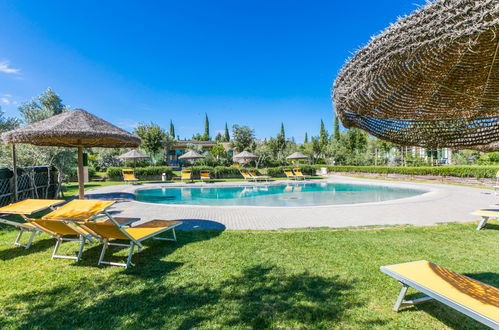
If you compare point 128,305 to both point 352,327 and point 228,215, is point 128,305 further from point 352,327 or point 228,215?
point 228,215

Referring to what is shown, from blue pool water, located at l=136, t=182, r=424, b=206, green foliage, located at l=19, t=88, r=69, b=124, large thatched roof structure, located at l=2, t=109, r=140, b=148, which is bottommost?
blue pool water, located at l=136, t=182, r=424, b=206

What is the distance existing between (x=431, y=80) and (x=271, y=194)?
1402 cm

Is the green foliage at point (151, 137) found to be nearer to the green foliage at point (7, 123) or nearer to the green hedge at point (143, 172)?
the green hedge at point (143, 172)

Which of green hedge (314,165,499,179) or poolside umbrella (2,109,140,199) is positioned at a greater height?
poolside umbrella (2,109,140,199)

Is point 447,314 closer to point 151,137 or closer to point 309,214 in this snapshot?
point 309,214

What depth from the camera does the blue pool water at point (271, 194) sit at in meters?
13.0

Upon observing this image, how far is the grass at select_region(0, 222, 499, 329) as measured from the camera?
256 cm

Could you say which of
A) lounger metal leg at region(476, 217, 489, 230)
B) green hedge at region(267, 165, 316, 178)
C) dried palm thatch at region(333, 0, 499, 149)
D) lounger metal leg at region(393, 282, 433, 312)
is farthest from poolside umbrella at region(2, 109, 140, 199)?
green hedge at region(267, 165, 316, 178)

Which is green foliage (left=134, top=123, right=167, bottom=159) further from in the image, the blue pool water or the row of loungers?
the row of loungers

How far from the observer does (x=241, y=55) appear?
25.5 metres

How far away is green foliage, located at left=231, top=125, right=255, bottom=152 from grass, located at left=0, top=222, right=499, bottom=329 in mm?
31094

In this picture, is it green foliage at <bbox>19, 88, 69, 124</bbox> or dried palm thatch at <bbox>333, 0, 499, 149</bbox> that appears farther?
green foliage at <bbox>19, 88, 69, 124</bbox>

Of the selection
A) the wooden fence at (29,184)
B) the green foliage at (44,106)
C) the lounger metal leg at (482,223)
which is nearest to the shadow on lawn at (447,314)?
the lounger metal leg at (482,223)

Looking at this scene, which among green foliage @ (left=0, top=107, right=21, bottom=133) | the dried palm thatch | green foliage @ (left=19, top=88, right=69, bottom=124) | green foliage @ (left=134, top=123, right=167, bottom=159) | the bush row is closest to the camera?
the dried palm thatch
